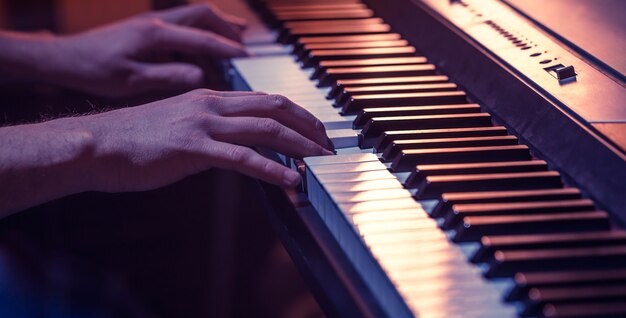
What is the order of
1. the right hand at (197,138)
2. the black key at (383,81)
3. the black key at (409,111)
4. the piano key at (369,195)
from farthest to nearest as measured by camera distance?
the black key at (383,81) → the black key at (409,111) → the right hand at (197,138) → the piano key at (369,195)

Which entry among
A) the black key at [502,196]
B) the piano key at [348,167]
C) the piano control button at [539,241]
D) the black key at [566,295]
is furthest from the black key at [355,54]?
the black key at [566,295]

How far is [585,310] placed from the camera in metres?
0.72

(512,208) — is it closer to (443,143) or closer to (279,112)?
(443,143)

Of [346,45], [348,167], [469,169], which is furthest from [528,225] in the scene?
[346,45]

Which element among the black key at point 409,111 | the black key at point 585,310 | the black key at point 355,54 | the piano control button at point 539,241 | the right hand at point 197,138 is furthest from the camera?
the black key at point 355,54

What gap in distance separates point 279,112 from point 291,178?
4.8 inches

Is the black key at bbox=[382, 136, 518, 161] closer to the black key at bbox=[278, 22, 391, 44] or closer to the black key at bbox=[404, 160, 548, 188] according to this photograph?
the black key at bbox=[404, 160, 548, 188]

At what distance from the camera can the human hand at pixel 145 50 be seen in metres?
1.60

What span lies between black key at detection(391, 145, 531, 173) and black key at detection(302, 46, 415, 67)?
43cm

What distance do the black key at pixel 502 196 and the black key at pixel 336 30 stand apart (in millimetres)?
698

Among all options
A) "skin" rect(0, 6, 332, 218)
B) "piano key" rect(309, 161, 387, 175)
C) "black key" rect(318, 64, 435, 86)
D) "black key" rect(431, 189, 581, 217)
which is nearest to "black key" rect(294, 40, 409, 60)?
"black key" rect(318, 64, 435, 86)

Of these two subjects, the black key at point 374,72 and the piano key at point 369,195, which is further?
the black key at point 374,72

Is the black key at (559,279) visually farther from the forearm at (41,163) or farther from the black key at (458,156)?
the forearm at (41,163)

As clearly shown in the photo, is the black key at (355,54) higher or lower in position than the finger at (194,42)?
higher
